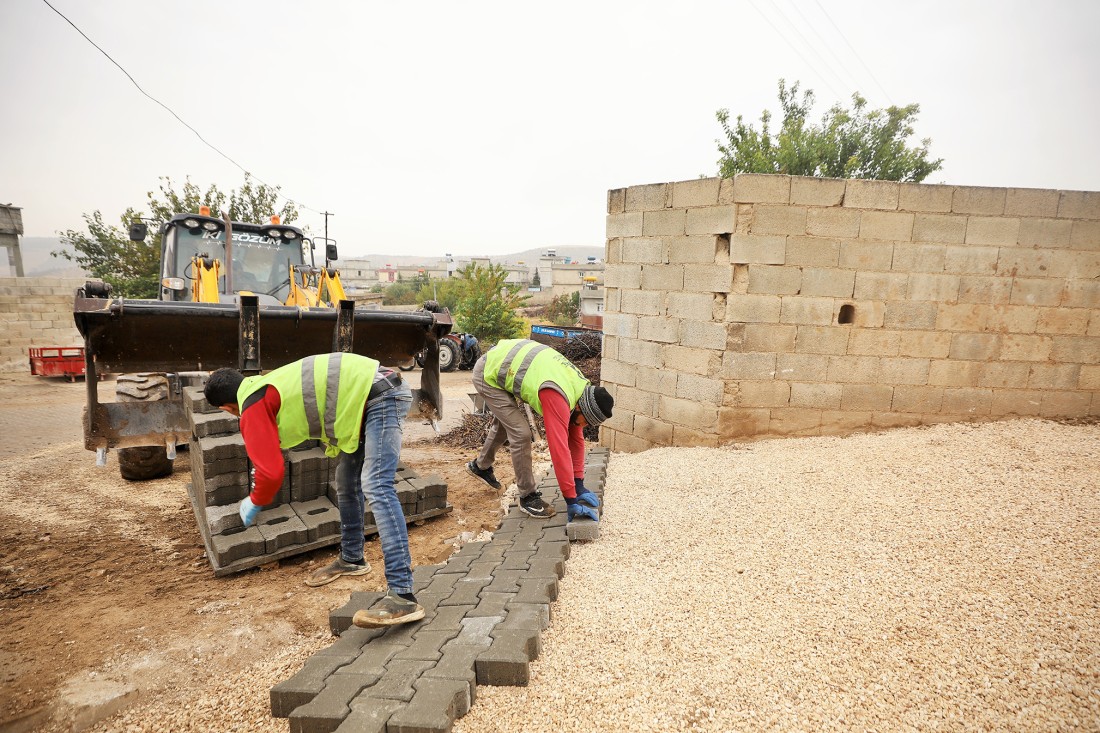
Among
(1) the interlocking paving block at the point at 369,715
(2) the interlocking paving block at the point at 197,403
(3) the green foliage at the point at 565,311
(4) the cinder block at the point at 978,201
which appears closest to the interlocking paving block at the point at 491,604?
(1) the interlocking paving block at the point at 369,715

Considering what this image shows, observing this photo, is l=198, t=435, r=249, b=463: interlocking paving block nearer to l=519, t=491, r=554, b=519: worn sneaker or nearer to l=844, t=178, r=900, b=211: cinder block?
l=519, t=491, r=554, b=519: worn sneaker

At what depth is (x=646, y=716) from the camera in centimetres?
203

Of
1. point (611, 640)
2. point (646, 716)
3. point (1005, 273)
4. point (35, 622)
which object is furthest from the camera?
point (1005, 273)

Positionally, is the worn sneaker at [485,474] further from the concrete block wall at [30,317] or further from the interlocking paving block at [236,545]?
the concrete block wall at [30,317]

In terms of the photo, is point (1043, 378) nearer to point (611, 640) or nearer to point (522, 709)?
point (611, 640)

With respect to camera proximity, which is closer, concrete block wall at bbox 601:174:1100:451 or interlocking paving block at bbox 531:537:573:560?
interlocking paving block at bbox 531:537:573:560

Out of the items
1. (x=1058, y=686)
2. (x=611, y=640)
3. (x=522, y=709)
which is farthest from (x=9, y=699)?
(x=1058, y=686)

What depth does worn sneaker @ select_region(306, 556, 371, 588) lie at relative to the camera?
3648mm

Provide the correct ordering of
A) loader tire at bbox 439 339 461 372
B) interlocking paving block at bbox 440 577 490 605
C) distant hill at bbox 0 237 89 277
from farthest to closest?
distant hill at bbox 0 237 89 277
loader tire at bbox 439 339 461 372
interlocking paving block at bbox 440 577 490 605

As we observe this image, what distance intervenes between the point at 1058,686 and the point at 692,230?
14.5 feet

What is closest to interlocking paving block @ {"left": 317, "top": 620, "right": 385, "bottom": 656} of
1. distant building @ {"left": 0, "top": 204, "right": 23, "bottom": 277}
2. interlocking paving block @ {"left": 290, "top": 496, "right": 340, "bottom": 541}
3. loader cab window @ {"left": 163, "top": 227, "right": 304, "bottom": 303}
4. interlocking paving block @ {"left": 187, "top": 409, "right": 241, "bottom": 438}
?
interlocking paving block @ {"left": 290, "top": 496, "right": 340, "bottom": 541}

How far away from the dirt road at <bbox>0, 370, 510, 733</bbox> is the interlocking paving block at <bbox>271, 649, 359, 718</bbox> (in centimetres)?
14

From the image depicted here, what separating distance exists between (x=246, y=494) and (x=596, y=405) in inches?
109

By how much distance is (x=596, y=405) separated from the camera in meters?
3.57
